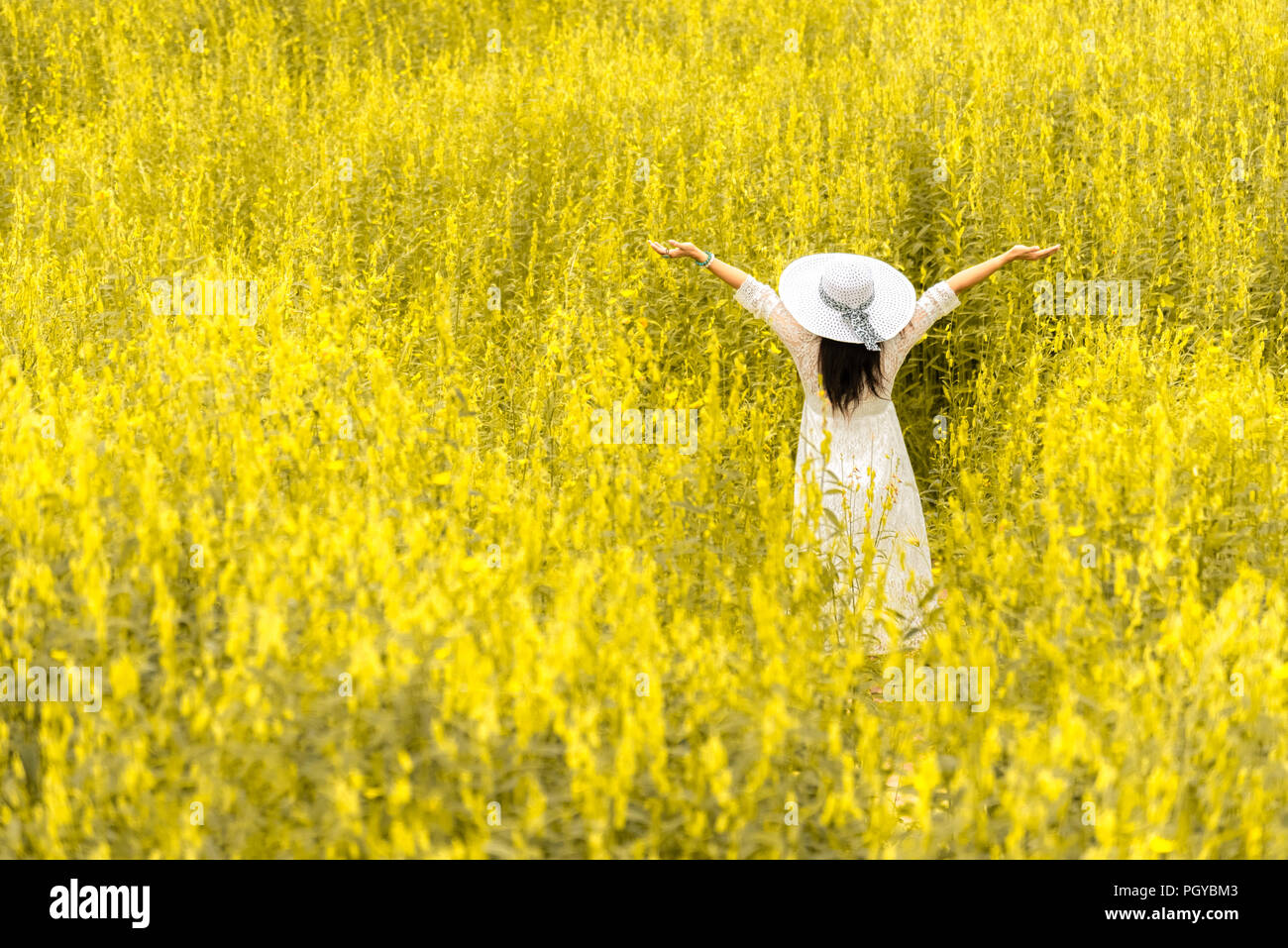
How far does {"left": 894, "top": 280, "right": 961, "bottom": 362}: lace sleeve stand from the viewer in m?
4.88

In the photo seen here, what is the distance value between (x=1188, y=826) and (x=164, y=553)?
2620 millimetres

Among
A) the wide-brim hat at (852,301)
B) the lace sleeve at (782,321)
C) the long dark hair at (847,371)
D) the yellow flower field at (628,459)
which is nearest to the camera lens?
the yellow flower field at (628,459)

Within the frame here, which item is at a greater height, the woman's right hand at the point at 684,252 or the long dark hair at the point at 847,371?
the woman's right hand at the point at 684,252

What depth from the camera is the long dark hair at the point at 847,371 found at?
15.9ft

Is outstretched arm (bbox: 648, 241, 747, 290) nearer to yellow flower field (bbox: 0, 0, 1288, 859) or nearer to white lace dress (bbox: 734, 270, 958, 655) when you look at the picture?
white lace dress (bbox: 734, 270, 958, 655)

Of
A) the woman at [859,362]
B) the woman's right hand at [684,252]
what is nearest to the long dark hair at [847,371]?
the woman at [859,362]

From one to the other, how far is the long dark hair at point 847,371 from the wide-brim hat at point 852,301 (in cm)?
10

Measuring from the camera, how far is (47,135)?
916 centimetres

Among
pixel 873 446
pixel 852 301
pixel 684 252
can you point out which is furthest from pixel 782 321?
pixel 873 446

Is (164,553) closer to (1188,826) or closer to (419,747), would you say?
(419,747)

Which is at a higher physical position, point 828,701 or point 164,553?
point 164,553

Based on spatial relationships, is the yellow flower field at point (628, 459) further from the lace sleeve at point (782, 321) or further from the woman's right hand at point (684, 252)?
the woman's right hand at point (684, 252)

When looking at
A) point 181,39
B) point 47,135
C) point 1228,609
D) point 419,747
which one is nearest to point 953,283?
point 1228,609

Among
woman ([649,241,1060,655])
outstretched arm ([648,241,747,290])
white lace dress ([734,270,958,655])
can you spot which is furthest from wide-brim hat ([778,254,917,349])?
outstretched arm ([648,241,747,290])
